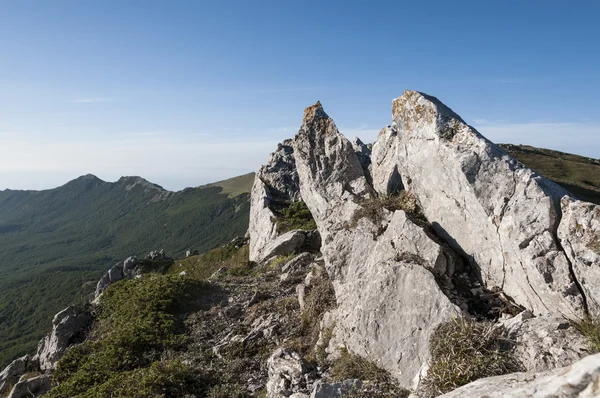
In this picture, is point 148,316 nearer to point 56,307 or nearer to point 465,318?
point 465,318

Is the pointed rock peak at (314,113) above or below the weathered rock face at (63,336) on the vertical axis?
above

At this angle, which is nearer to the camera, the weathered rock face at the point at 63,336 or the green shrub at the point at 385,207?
the green shrub at the point at 385,207

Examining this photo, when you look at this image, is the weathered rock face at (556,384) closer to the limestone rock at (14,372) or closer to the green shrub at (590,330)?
the green shrub at (590,330)

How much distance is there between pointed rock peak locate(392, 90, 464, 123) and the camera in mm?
11312

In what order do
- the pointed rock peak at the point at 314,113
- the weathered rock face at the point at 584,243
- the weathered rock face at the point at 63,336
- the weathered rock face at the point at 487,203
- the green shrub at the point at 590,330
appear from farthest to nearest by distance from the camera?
the pointed rock peak at the point at 314,113 < the weathered rock face at the point at 63,336 < the weathered rock face at the point at 487,203 < the weathered rock face at the point at 584,243 < the green shrub at the point at 590,330

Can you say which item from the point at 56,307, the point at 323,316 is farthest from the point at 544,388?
the point at 56,307

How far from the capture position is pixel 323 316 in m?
13.2

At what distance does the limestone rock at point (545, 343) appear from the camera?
→ 268 inches

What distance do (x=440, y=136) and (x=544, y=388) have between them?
7.56 metres

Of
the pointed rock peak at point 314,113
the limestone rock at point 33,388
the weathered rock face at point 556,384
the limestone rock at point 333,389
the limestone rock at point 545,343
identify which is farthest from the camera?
the pointed rock peak at point 314,113

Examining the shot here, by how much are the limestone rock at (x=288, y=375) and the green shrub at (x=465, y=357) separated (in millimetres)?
3449

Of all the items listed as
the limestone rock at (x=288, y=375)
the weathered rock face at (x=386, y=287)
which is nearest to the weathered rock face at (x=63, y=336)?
the limestone rock at (x=288, y=375)

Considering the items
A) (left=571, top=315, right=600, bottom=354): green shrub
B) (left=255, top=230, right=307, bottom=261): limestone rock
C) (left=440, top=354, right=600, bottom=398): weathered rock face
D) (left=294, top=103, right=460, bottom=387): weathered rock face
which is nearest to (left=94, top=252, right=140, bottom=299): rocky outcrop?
(left=255, top=230, right=307, bottom=261): limestone rock

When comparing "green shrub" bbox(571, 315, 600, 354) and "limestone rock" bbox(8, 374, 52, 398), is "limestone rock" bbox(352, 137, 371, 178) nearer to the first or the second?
"green shrub" bbox(571, 315, 600, 354)
